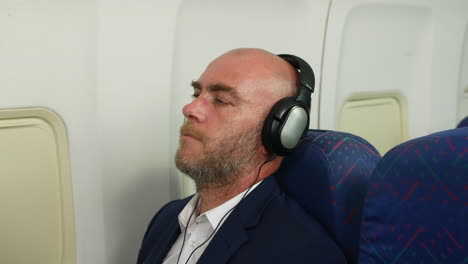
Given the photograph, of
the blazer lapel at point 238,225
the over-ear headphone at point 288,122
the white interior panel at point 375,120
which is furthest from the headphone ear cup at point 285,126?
the white interior panel at point 375,120

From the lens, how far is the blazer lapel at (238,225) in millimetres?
1323

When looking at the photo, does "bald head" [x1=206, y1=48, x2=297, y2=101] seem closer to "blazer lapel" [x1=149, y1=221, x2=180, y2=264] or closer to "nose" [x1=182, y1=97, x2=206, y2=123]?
"nose" [x1=182, y1=97, x2=206, y2=123]

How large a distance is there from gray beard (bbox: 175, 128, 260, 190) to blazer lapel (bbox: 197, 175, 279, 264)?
10cm

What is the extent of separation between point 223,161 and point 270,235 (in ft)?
0.97

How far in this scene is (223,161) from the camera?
1501mm

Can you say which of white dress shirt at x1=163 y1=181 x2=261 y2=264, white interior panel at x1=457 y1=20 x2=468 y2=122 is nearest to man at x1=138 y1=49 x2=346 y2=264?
white dress shirt at x1=163 y1=181 x2=261 y2=264

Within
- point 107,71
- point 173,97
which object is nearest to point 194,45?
point 173,97

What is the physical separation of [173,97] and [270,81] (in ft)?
2.00

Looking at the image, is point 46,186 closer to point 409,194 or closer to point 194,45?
point 194,45

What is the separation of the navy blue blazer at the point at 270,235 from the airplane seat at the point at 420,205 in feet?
0.49

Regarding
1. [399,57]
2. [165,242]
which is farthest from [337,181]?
[399,57]

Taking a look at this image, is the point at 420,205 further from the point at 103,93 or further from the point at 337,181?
the point at 103,93

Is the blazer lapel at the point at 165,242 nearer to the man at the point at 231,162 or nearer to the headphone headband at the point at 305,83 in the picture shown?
the man at the point at 231,162

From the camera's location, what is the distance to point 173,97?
6.61 ft
